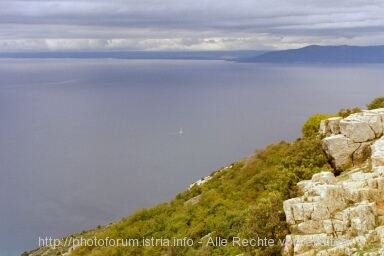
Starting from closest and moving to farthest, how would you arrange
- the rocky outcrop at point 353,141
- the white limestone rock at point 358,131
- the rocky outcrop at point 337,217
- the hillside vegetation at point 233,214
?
the rocky outcrop at point 337,217, the hillside vegetation at point 233,214, the rocky outcrop at point 353,141, the white limestone rock at point 358,131

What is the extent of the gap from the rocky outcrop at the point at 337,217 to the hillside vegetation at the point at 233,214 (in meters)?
0.71

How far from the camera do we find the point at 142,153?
95.3 meters

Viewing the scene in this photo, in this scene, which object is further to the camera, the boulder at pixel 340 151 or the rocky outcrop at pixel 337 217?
the boulder at pixel 340 151

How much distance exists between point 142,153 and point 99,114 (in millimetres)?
62643

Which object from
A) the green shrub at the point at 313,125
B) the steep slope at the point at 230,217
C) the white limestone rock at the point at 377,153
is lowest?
the steep slope at the point at 230,217

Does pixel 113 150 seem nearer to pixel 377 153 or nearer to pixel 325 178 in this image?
pixel 377 153

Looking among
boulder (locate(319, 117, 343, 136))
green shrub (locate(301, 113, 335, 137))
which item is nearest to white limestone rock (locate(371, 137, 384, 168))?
boulder (locate(319, 117, 343, 136))

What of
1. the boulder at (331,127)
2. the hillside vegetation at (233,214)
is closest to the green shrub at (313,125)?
the hillside vegetation at (233,214)

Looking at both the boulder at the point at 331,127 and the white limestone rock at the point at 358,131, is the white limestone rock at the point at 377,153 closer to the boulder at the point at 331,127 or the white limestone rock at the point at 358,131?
the white limestone rock at the point at 358,131

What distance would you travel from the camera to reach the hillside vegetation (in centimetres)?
1333

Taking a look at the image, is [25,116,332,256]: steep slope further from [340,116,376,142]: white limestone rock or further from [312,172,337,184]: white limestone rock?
[340,116,376,142]: white limestone rock

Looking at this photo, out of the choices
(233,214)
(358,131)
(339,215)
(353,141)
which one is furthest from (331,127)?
(339,215)

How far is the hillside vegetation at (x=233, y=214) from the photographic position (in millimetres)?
13328

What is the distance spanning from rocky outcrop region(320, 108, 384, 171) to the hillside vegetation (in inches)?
20.7
